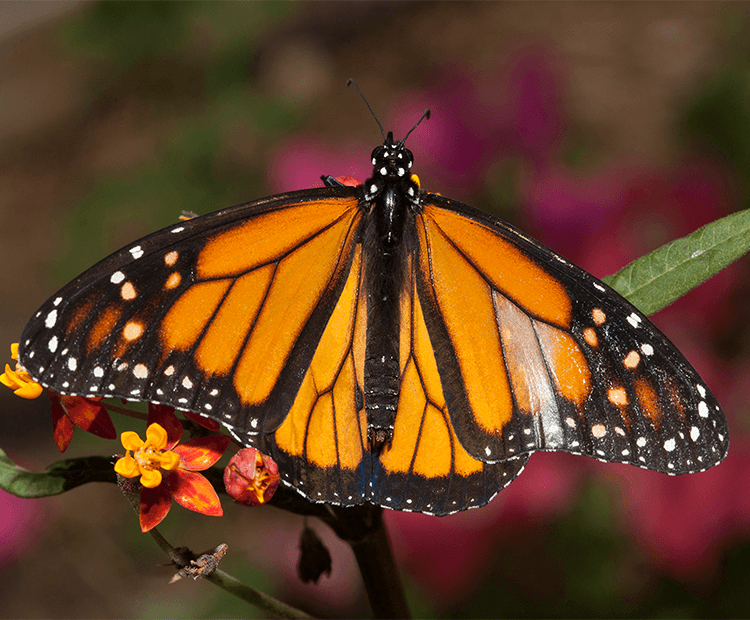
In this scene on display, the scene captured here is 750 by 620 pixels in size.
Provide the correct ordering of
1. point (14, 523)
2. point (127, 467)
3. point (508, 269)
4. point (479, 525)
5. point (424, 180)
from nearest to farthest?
point (127, 467) → point (508, 269) → point (479, 525) → point (14, 523) → point (424, 180)

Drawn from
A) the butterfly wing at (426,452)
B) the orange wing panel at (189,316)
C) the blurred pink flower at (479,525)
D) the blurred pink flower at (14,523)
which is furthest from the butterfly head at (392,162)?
the blurred pink flower at (14,523)

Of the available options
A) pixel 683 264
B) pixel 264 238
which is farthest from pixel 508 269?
pixel 264 238

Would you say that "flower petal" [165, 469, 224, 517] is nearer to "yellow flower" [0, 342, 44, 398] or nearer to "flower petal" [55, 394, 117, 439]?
"flower petal" [55, 394, 117, 439]

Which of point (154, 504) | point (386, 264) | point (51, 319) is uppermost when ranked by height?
point (386, 264)

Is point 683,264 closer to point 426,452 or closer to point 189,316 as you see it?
point 426,452

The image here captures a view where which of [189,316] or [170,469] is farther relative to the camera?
[189,316]

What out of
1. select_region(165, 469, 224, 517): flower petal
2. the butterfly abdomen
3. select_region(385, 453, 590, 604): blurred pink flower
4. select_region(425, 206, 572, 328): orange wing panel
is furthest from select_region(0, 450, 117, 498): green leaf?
select_region(385, 453, 590, 604): blurred pink flower

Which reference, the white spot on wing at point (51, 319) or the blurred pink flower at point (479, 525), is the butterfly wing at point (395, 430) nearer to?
the white spot on wing at point (51, 319)
